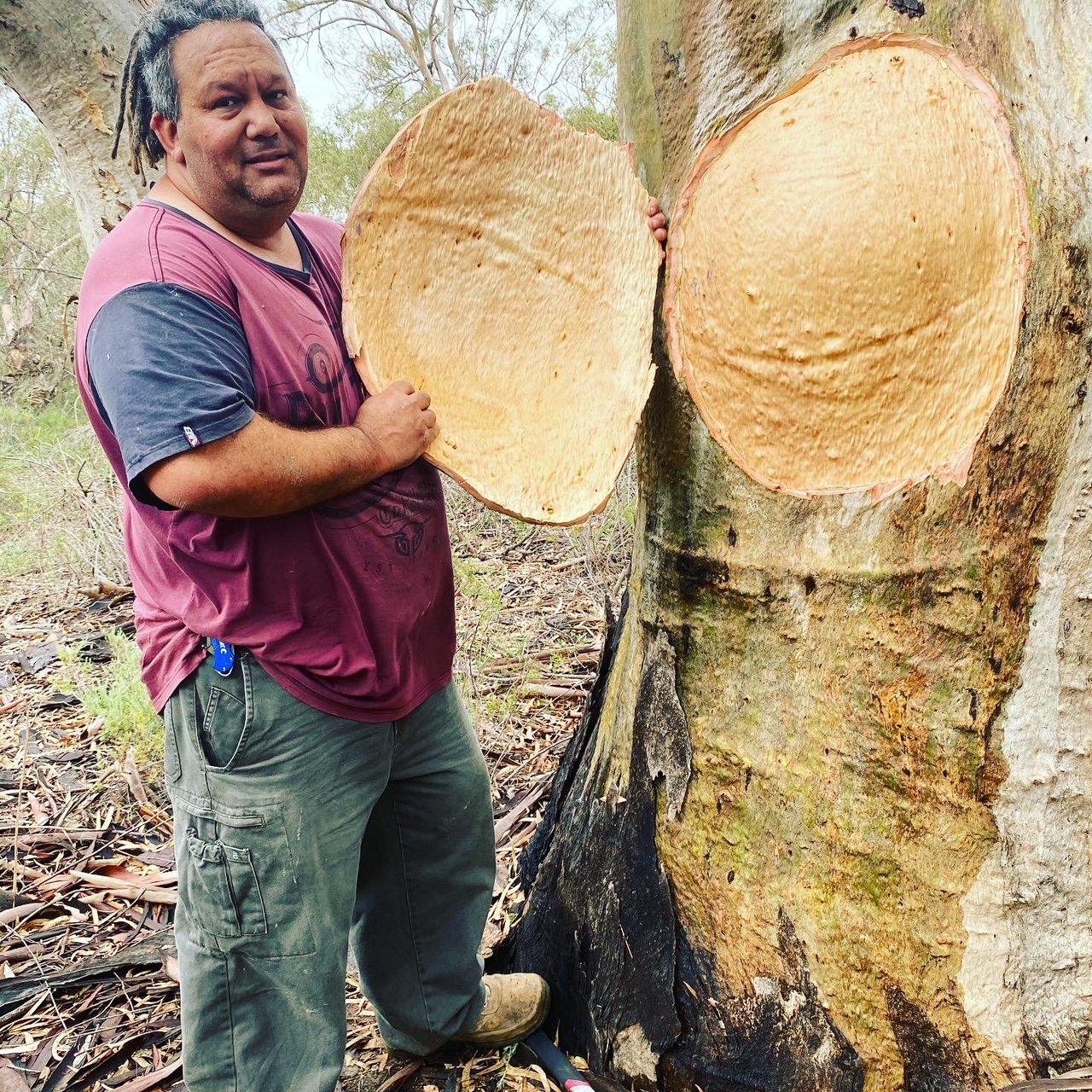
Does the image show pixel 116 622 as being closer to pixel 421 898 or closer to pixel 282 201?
pixel 421 898

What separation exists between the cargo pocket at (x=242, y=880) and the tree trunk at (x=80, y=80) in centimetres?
230

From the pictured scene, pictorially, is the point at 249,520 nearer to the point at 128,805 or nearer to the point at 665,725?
the point at 665,725

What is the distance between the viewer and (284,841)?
1325 millimetres

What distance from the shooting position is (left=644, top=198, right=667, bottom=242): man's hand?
1.27 m

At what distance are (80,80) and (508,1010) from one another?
9.26ft

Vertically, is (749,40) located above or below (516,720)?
above

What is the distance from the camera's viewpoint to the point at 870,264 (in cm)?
104

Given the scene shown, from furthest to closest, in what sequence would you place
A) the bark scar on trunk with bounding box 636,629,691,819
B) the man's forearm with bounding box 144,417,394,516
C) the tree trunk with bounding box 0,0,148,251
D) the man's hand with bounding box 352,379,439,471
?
the tree trunk with bounding box 0,0,148,251
the bark scar on trunk with bounding box 636,629,691,819
the man's hand with bounding box 352,379,439,471
the man's forearm with bounding box 144,417,394,516

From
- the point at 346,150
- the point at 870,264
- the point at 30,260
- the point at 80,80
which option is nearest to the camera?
the point at 870,264

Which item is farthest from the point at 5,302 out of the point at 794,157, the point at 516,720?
the point at 794,157

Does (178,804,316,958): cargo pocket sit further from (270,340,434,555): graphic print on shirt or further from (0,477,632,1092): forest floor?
(0,477,632,1092): forest floor

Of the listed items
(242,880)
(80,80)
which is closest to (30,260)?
(80,80)

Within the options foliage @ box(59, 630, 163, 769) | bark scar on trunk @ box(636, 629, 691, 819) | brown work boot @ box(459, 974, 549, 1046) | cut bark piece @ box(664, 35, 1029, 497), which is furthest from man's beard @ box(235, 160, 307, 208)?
foliage @ box(59, 630, 163, 769)

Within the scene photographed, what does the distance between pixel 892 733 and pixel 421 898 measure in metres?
0.98
